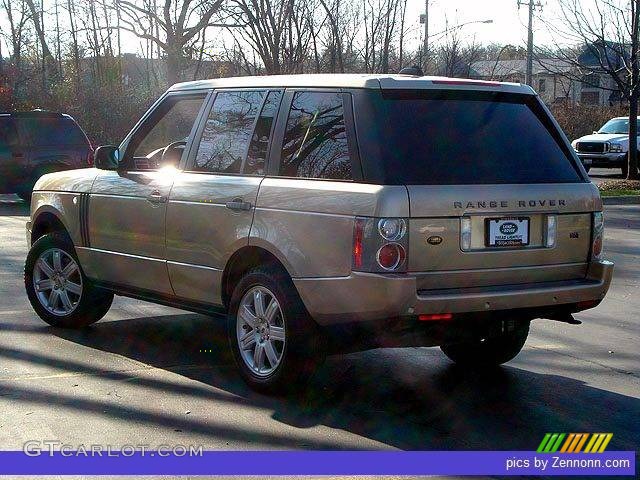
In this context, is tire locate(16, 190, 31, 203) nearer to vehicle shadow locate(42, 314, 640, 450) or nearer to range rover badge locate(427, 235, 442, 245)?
vehicle shadow locate(42, 314, 640, 450)

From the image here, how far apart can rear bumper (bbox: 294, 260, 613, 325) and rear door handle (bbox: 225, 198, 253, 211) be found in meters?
0.64

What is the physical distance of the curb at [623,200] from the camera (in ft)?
68.4

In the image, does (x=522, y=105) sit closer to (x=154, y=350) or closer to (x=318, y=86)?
(x=318, y=86)

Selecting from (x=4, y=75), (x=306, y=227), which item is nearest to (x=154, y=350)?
(x=306, y=227)

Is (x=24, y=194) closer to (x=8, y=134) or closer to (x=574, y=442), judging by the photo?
(x=8, y=134)

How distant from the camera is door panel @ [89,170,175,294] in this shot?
6883mm

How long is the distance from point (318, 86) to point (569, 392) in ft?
7.77

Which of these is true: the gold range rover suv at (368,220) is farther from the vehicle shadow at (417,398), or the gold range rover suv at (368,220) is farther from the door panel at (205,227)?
the vehicle shadow at (417,398)

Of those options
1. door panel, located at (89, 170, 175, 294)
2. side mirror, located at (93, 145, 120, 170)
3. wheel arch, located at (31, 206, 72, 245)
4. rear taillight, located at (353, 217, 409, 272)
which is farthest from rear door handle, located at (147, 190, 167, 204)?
rear taillight, located at (353, 217, 409, 272)

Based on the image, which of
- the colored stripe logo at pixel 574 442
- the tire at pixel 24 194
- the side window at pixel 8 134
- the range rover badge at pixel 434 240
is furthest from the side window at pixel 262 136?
the tire at pixel 24 194

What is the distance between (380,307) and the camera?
538cm

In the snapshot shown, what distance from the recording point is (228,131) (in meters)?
6.61

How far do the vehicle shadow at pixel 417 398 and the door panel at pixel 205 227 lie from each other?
23.5 inches

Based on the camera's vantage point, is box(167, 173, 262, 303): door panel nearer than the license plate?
No
